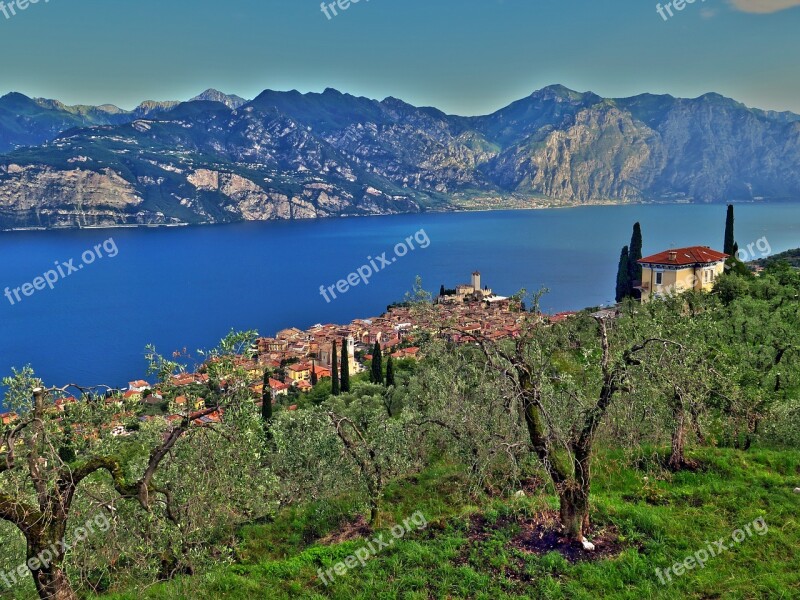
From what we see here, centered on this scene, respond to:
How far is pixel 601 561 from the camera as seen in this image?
10.3m

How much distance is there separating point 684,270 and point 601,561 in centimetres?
5298

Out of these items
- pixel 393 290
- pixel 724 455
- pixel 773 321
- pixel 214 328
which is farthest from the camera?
pixel 393 290

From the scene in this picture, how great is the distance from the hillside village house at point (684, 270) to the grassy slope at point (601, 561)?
45907 millimetres

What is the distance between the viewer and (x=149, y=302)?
125 metres

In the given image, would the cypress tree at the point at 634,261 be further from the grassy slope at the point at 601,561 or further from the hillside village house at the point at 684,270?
the grassy slope at the point at 601,561

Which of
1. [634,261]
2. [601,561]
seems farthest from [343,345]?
[601,561]

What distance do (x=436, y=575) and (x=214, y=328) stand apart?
100939mm

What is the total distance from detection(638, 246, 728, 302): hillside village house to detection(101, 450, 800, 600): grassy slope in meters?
45.9

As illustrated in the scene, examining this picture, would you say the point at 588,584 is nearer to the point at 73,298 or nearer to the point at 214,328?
the point at 214,328

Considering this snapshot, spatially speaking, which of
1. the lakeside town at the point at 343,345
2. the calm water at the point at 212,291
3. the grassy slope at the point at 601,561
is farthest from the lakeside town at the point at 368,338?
the calm water at the point at 212,291

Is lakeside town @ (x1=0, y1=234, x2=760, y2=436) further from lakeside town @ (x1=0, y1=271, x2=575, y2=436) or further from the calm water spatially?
the calm water

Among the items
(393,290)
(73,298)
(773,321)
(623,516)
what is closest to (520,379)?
(623,516)

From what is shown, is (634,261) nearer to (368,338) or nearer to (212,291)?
(368,338)

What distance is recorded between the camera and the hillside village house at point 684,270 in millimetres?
55469
